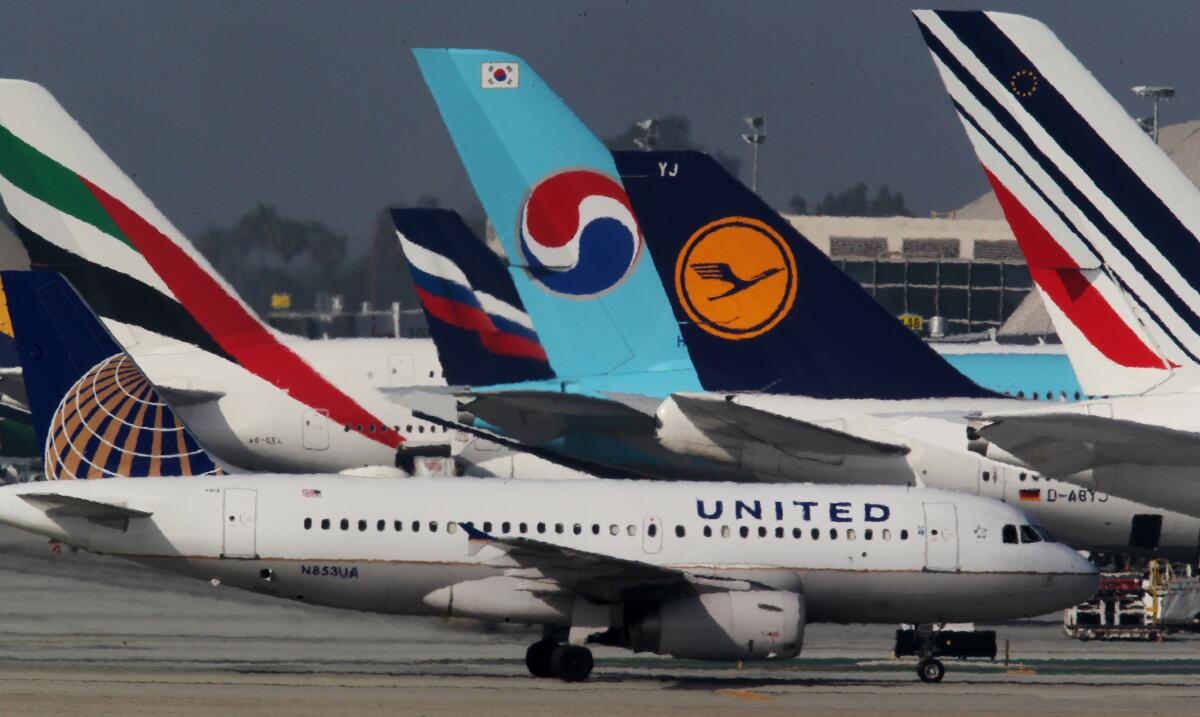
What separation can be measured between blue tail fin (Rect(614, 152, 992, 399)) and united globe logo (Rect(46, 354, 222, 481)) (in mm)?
8572

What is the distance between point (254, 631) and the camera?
1460 inches

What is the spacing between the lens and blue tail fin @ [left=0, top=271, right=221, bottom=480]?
30453 millimetres

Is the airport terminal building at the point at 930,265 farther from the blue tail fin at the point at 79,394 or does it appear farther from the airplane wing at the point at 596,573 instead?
the airplane wing at the point at 596,573

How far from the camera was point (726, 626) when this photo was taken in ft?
94.4

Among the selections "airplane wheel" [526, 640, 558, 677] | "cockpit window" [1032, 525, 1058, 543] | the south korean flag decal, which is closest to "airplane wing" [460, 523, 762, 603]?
"airplane wheel" [526, 640, 558, 677]

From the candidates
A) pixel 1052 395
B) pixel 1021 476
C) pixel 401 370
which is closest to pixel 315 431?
pixel 401 370

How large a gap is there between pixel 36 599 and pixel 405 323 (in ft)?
222

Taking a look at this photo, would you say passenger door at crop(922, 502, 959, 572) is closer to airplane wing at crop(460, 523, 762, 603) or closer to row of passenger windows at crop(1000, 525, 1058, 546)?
row of passenger windows at crop(1000, 525, 1058, 546)

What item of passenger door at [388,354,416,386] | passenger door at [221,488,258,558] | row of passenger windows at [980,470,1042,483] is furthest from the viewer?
passenger door at [388,354,416,386]

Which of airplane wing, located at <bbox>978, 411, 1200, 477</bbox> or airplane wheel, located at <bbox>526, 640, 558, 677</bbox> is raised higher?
airplane wing, located at <bbox>978, 411, 1200, 477</bbox>

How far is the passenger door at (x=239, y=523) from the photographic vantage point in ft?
96.1

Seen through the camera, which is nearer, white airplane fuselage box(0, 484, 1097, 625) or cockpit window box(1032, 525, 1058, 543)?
white airplane fuselage box(0, 484, 1097, 625)

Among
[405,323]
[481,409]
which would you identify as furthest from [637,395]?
[405,323]

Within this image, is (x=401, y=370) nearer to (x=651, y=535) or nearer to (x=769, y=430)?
(x=769, y=430)
